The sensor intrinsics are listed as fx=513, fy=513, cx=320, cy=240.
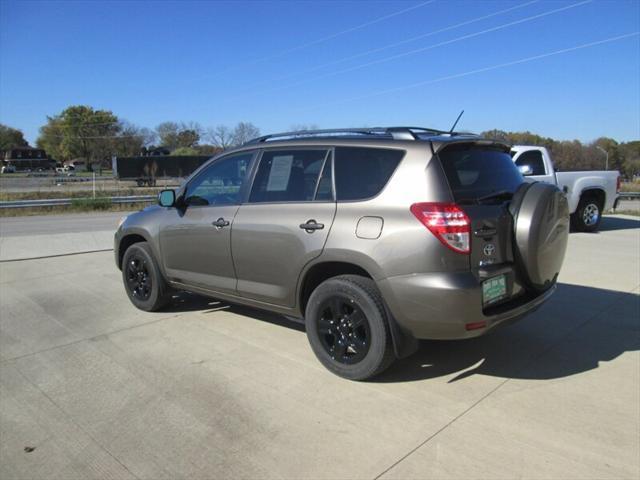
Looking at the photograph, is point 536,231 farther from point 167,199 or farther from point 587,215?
point 587,215

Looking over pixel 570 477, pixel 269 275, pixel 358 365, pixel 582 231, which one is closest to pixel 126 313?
pixel 269 275

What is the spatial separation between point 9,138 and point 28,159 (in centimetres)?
1639

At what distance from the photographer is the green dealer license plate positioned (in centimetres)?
345

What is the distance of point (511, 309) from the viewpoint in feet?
12.1

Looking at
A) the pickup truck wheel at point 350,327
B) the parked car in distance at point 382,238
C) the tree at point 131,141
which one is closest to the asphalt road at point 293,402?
the pickup truck wheel at point 350,327

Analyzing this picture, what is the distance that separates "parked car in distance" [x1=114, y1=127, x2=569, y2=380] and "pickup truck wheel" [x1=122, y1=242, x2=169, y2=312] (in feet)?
3.34

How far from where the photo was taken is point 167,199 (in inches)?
213

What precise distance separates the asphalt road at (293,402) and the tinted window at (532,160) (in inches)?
259

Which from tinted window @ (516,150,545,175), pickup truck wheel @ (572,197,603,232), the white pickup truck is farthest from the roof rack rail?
pickup truck wheel @ (572,197,603,232)

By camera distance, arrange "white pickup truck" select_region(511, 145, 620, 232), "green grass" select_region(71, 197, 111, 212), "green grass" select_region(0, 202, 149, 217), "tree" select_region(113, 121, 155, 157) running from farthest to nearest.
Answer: "tree" select_region(113, 121, 155, 157), "green grass" select_region(71, 197, 111, 212), "green grass" select_region(0, 202, 149, 217), "white pickup truck" select_region(511, 145, 620, 232)

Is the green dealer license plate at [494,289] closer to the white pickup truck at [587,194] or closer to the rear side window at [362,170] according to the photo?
the rear side window at [362,170]

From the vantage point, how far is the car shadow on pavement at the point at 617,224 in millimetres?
13523

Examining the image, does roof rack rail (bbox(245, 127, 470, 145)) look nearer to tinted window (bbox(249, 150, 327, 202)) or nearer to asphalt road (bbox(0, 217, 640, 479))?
tinted window (bbox(249, 150, 327, 202))

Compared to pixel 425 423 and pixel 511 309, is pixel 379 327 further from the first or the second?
pixel 511 309
